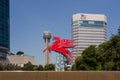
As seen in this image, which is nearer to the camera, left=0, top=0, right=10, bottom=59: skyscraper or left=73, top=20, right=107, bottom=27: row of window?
left=0, top=0, right=10, bottom=59: skyscraper

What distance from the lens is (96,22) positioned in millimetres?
181625

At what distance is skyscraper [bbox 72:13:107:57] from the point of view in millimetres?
175625

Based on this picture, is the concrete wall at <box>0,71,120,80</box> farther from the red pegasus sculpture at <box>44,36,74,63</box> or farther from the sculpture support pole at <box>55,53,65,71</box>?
the sculpture support pole at <box>55,53,65,71</box>

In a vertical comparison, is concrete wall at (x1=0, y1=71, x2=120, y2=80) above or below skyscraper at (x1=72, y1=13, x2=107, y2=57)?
below

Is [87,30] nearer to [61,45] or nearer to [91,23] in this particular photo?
[91,23]

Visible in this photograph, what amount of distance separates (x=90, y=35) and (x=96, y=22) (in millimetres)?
9357

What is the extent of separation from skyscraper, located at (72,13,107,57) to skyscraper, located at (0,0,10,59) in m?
36.0

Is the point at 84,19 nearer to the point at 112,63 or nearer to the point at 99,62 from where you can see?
the point at 99,62

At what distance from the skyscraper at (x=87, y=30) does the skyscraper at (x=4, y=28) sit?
36.0 meters

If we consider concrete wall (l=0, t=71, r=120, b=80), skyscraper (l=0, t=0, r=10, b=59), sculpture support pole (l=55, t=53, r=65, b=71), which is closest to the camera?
concrete wall (l=0, t=71, r=120, b=80)

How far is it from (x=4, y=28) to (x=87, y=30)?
46.7 meters

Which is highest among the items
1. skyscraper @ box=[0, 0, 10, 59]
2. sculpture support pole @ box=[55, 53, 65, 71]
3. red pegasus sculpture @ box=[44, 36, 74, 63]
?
skyscraper @ box=[0, 0, 10, 59]

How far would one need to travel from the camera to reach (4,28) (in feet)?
512

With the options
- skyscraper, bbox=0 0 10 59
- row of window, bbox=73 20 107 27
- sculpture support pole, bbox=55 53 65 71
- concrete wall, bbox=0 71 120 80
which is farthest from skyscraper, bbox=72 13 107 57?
concrete wall, bbox=0 71 120 80
